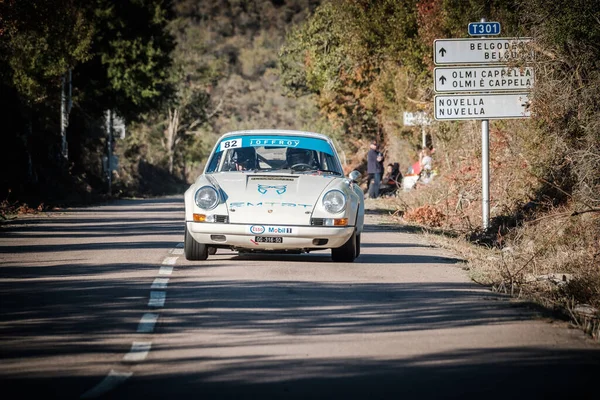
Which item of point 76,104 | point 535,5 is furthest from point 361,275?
point 76,104

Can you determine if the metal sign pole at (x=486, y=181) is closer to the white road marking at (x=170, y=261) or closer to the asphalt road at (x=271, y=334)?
the asphalt road at (x=271, y=334)

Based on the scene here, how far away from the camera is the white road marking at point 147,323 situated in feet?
25.9

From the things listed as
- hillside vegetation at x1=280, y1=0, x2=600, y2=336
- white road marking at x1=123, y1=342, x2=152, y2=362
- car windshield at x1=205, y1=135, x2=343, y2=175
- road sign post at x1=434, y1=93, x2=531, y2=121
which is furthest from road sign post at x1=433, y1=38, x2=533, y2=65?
white road marking at x1=123, y1=342, x2=152, y2=362

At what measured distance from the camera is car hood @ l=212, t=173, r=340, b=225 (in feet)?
39.2

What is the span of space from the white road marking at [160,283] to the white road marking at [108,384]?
3.70 meters

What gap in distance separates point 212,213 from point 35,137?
24792 mm

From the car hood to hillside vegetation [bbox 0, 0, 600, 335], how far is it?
218 centimetres

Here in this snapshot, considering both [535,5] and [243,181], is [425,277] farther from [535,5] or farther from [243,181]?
[535,5]

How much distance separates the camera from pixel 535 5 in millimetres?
17281

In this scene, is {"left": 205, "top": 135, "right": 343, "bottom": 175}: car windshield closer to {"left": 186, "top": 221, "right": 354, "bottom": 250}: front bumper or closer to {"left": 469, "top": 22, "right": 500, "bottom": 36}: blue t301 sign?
{"left": 186, "top": 221, "right": 354, "bottom": 250}: front bumper

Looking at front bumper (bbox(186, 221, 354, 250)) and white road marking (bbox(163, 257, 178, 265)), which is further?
white road marking (bbox(163, 257, 178, 265))

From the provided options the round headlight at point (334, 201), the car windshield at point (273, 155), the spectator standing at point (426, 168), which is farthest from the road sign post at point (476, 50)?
the spectator standing at point (426, 168)

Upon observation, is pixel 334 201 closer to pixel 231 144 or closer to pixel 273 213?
pixel 273 213

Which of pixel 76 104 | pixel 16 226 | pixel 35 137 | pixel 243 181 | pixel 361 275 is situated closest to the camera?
pixel 361 275
